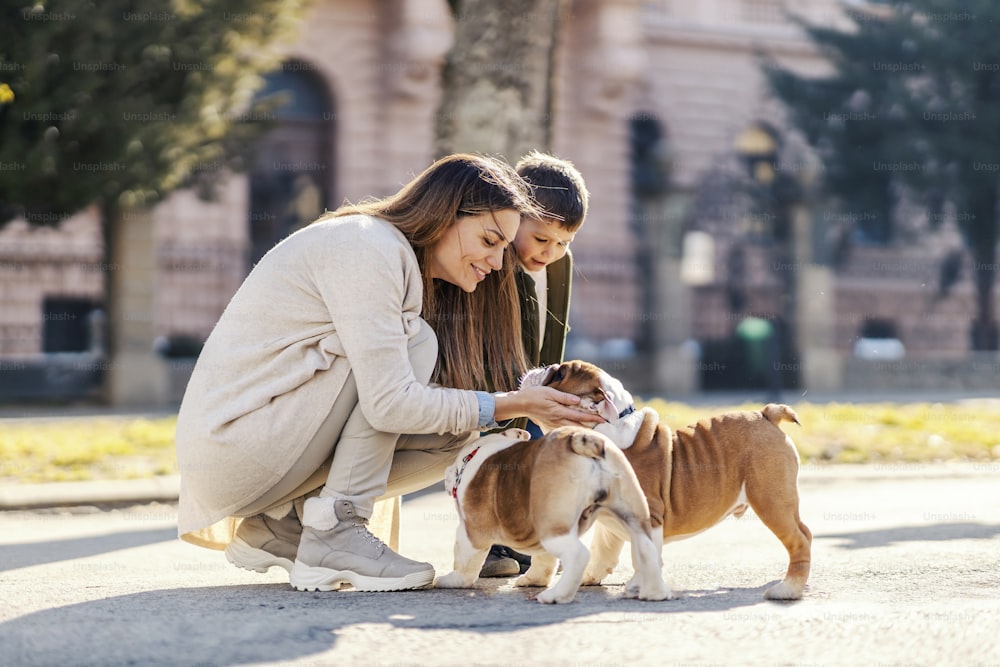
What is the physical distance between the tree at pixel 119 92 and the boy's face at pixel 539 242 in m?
9.78

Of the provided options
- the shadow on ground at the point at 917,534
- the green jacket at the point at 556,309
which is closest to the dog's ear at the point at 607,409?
the green jacket at the point at 556,309

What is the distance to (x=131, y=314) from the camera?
16.5 metres

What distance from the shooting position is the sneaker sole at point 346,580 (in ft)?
13.0

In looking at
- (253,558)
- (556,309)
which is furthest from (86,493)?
(556,309)

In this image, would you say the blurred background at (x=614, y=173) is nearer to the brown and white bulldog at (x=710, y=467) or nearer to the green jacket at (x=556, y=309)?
the green jacket at (x=556, y=309)

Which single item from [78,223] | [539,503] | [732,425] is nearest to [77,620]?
[539,503]

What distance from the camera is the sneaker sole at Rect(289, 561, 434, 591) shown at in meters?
3.97

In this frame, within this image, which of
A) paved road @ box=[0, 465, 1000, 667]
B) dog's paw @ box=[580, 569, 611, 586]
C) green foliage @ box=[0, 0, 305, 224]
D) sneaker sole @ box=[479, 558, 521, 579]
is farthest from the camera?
green foliage @ box=[0, 0, 305, 224]

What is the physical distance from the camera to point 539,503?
12.3 feet

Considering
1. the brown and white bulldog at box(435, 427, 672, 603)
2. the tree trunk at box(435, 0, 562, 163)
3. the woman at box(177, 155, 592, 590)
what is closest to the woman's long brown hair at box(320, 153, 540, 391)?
the woman at box(177, 155, 592, 590)

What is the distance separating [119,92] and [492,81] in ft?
22.1

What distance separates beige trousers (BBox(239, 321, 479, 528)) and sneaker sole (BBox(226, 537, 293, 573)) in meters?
0.13

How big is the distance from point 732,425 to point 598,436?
52cm

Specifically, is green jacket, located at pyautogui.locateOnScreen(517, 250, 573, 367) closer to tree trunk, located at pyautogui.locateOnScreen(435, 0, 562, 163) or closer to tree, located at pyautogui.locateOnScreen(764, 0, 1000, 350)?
tree trunk, located at pyautogui.locateOnScreen(435, 0, 562, 163)
